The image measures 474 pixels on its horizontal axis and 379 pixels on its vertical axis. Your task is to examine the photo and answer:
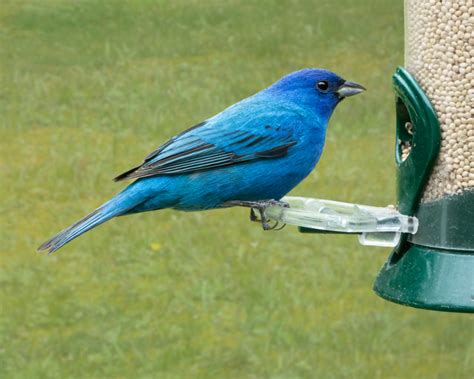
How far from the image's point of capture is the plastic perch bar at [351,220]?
3.92 metres

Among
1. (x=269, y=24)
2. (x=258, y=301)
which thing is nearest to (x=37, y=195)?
(x=258, y=301)

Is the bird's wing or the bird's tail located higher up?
the bird's wing

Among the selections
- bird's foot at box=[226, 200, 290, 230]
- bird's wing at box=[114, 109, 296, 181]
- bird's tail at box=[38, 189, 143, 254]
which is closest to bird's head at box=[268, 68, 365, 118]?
bird's wing at box=[114, 109, 296, 181]

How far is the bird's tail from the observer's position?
13.3 ft

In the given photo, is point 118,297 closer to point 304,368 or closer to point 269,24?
point 304,368

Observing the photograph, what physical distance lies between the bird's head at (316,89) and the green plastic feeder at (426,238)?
1.68ft

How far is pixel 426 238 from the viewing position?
4160 millimetres

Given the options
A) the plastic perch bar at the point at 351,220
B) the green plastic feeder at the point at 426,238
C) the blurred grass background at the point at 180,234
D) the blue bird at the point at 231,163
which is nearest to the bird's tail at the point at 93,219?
the blue bird at the point at 231,163

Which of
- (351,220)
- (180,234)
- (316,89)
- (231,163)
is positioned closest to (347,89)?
(316,89)

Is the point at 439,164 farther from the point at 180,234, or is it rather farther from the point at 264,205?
the point at 180,234

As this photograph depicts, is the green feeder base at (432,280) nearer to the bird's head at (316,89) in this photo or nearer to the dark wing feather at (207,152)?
the dark wing feather at (207,152)

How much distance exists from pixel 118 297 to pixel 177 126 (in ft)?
9.63

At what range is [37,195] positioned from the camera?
387 inches

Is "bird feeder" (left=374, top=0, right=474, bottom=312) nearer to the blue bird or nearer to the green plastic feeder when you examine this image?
the green plastic feeder
